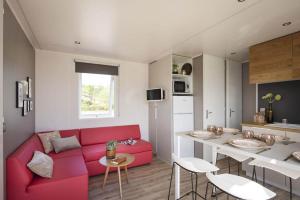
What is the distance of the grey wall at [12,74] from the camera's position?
66.2 inches

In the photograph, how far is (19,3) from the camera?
5.77 ft

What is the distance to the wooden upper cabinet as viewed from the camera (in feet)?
8.25

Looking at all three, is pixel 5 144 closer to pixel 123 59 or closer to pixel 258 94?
pixel 123 59

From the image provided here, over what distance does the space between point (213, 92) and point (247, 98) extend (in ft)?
3.46

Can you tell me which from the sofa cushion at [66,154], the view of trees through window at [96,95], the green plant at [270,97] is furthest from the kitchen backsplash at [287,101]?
the sofa cushion at [66,154]

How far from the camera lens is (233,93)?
3.93m

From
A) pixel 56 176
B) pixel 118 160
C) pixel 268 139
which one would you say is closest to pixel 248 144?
pixel 268 139

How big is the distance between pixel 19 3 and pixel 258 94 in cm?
427

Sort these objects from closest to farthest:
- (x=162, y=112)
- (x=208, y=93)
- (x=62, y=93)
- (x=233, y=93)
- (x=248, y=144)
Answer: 1. (x=248, y=144)
2. (x=62, y=93)
3. (x=208, y=93)
4. (x=162, y=112)
5. (x=233, y=93)

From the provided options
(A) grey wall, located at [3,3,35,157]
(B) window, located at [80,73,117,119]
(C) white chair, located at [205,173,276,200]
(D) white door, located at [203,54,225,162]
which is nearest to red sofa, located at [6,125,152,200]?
(A) grey wall, located at [3,3,35,157]

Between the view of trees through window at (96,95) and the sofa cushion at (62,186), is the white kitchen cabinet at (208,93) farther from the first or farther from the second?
the sofa cushion at (62,186)

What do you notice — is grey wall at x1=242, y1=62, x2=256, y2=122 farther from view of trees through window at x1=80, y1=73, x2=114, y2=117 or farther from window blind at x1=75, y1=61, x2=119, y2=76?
view of trees through window at x1=80, y1=73, x2=114, y2=117

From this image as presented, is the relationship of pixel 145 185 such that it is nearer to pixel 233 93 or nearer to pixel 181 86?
pixel 181 86

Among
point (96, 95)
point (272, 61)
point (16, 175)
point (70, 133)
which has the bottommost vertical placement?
point (16, 175)
